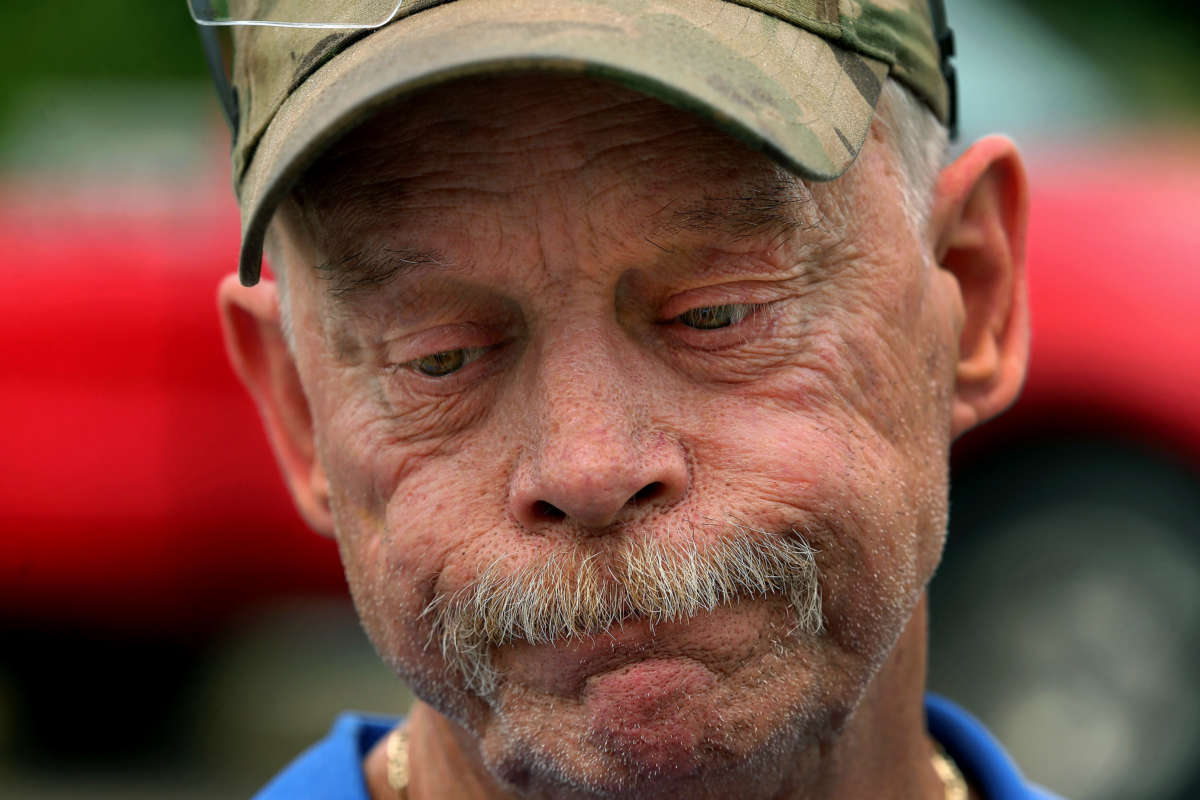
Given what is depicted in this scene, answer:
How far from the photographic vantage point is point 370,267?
161 cm

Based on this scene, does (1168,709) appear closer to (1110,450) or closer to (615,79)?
(1110,450)

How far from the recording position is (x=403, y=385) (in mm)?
1683

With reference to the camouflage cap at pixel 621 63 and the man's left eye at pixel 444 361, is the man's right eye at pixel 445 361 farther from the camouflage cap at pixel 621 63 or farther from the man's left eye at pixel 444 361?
the camouflage cap at pixel 621 63

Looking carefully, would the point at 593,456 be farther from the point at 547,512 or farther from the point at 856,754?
the point at 856,754

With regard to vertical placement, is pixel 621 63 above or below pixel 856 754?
above

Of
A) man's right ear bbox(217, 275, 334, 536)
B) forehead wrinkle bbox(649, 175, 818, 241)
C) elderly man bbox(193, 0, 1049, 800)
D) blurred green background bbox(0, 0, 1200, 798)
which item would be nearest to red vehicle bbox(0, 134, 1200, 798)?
blurred green background bbox(0, 0, 1200, 798)

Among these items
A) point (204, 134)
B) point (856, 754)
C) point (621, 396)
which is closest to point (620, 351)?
point (621, 396)

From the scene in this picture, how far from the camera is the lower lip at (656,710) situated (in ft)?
4.94

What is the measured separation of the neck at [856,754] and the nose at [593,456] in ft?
1.41

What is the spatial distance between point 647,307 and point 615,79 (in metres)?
0.28

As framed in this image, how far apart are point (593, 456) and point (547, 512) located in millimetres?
96

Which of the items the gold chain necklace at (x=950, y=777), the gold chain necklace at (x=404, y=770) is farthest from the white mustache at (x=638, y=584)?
Result: the gold chain necklace at (x=950, y=777)

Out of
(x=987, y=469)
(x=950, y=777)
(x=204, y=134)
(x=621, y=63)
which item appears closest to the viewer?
(x=621, y=63)

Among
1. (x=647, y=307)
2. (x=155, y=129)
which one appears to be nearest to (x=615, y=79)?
(x=647, y=307)
